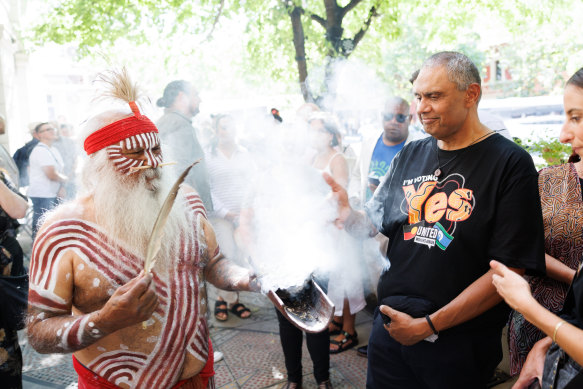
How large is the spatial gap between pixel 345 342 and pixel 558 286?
2.34m

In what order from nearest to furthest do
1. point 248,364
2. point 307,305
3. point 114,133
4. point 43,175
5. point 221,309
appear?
point 114,133
point 307,305
point 248,364
point 221,309
point 43,175

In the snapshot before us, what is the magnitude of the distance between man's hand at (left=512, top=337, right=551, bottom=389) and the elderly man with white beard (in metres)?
1.21

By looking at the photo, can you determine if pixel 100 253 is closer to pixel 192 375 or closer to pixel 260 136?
pixel 192 375

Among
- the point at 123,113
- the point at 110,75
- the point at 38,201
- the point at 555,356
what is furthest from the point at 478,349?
the point at 38,201

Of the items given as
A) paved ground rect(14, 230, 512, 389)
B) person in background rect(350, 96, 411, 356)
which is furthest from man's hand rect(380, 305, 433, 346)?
person in background rect(350, 96, 411, 356)

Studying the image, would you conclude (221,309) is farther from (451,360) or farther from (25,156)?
(25,156)

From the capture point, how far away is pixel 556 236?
215 centimetres

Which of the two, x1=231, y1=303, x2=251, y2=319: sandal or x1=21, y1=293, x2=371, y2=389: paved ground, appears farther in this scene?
x1=231, y1=303, x2=251, y2=319: sandal

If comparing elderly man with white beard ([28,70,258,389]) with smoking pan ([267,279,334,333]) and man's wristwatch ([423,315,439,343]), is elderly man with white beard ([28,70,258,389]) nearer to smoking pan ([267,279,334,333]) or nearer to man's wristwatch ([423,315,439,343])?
smoking pan ([267,279,334,333])

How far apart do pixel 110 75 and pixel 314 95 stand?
14.2ft

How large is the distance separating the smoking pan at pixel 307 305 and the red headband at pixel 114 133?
0.90 meters

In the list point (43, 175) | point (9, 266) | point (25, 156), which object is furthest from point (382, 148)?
point (25, 156)

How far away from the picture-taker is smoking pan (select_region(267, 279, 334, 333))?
1.73 m

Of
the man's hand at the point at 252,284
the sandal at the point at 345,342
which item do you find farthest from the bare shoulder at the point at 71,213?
the sandal at the point at 345,342
